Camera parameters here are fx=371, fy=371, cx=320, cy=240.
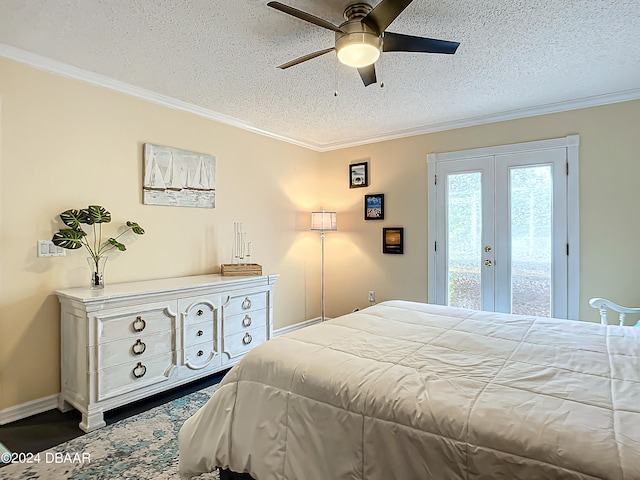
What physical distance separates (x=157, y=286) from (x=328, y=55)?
6.78 ft

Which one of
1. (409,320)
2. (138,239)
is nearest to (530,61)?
(409,320)

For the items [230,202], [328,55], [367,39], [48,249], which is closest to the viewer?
[367,39]

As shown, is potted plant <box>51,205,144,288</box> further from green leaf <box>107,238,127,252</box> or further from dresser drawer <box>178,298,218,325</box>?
dresser drawer <box>178,298,218,325</box>

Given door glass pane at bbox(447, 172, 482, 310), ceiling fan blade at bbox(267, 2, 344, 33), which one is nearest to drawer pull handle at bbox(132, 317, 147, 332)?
ceiling fan blade at bbox(267, 2, 344, 33)

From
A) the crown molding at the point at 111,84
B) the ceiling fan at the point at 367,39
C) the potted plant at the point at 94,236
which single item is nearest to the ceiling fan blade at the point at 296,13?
the ceiling fan at the point at 367,39

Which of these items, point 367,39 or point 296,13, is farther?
point 367,39

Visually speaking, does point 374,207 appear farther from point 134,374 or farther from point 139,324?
point 134,374

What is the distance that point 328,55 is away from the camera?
2.47 meters

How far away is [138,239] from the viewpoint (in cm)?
310

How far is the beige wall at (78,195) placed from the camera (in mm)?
2451

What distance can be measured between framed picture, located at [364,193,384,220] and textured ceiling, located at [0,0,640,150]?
109 cm

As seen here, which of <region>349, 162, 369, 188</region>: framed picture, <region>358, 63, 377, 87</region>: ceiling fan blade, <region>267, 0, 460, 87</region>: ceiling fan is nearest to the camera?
<region>267, 0, 460, 87</region>: ceiling fan

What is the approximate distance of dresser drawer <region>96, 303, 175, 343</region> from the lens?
2.39 meters

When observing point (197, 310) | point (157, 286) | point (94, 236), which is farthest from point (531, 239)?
point (94, 236)
